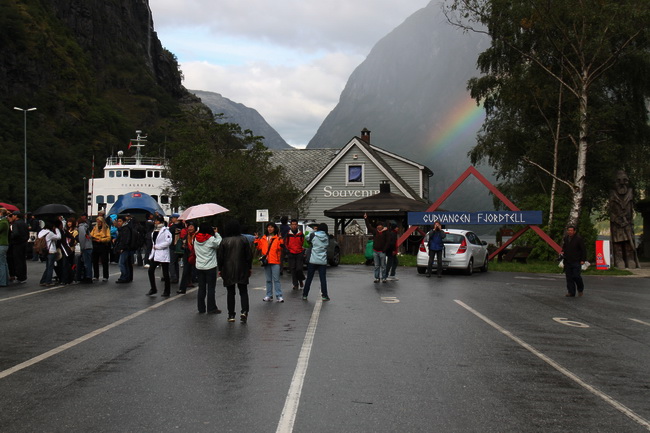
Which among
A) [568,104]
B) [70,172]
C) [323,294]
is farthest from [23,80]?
[323,294]

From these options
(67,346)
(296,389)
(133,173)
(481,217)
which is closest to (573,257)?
(296,389)

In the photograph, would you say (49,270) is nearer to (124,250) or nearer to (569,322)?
(124,250)

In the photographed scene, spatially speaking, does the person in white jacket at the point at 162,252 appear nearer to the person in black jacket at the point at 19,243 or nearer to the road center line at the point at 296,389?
the person in black jacket at the point at 19,243

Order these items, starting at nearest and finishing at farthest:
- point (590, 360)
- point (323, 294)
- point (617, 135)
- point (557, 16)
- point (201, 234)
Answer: point (590, 360)
point (201, 234)
point (323, 294)
point (557, 16)
point (617, 135)

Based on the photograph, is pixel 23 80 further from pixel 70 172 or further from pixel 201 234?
pixel 201 234

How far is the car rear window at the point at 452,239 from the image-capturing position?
24203mm

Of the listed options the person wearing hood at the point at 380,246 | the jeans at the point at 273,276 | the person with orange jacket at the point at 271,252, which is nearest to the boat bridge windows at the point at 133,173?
the person wearing hood at the point at 380,246

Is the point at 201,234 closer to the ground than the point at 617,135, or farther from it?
closer to the ground

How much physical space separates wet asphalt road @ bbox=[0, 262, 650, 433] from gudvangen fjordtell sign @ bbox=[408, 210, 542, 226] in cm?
1432

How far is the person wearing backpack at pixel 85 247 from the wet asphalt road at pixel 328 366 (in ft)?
11.1

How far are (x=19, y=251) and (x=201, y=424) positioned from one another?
15.2 m

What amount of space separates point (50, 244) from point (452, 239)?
508 inches

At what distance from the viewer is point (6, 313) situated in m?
12.7

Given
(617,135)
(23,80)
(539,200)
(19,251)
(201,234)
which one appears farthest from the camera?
(23,80)
